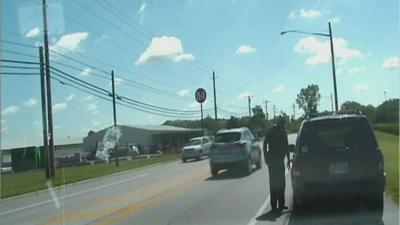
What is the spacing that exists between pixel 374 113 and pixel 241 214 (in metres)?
104

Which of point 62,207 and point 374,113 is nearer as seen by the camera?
point 62,207

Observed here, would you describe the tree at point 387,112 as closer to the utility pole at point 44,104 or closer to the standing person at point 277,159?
the utility pole at point 44,104

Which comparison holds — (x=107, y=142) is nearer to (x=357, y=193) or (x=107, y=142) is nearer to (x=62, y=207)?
(x=62, y=207)

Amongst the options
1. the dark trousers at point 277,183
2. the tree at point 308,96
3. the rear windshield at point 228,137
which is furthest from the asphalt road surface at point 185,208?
the tree at point 308,96

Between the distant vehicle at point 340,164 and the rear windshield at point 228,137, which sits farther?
the rear windshield at point 228,137

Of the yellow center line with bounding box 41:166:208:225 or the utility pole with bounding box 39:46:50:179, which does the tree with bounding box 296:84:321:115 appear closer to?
the utility pole with bounding box 39:46:50:179

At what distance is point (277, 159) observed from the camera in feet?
46.2

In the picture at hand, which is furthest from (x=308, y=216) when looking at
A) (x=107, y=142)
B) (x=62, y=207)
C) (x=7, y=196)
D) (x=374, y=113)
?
(x=374, y=113)

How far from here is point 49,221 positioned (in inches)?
599

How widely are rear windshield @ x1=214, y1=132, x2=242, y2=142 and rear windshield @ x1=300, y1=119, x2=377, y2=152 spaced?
14.6m

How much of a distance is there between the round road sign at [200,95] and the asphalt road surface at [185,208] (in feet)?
148

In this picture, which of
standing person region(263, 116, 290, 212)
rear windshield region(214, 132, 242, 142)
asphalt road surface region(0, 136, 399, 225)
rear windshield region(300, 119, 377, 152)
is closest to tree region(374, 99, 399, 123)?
rear windshield region(214, 132, 242, 142)

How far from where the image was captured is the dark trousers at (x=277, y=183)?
44.6 feet

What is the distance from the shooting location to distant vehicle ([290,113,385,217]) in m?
12.0
